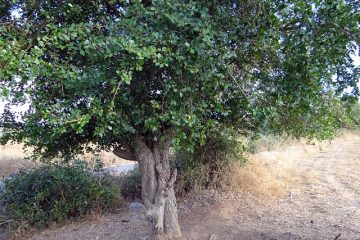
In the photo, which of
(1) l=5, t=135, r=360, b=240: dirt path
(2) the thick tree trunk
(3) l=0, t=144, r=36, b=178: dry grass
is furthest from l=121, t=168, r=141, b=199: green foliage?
(3) l=0, t=144, r=36, b=178: dry grass

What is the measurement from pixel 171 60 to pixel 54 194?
4981mm

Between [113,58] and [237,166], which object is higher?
[113,58]

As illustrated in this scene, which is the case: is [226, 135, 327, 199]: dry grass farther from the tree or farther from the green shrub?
the tree

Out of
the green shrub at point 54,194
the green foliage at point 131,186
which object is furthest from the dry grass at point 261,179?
the green shrub at point 54,194

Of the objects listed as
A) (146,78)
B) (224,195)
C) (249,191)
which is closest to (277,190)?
(249,191)

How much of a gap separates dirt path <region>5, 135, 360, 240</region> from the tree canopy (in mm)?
2207

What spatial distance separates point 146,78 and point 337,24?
201 cm

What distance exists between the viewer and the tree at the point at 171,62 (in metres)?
2.83

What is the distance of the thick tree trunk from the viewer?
4504 mm

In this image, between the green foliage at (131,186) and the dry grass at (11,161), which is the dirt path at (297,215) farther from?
the dry grass at (11,161)

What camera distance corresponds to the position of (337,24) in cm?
300

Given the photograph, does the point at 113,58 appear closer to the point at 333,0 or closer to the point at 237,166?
the point at 333,0

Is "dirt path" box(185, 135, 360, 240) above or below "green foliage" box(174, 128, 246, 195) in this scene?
below

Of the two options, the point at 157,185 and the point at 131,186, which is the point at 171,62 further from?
the point at 131,186
